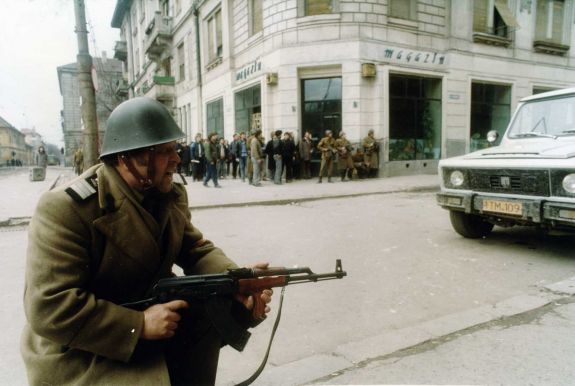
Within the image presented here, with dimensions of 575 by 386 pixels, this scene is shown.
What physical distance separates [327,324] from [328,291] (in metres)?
0.80

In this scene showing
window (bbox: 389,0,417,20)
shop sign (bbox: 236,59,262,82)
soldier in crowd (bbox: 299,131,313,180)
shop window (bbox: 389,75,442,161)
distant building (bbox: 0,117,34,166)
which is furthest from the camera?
distant building (bbox: 0,117,34,166)

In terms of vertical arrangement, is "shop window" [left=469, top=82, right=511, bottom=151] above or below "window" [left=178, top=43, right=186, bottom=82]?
below

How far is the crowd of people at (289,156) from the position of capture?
46.9ft

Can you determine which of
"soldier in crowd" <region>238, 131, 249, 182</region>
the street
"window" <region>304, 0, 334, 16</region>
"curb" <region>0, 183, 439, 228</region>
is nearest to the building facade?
"window" <region>304, 0, 334, 16</region>

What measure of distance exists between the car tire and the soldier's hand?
18.1 ft

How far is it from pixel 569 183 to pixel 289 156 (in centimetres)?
1071

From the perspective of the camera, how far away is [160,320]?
154 cm

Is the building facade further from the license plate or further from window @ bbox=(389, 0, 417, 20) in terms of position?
the license plate

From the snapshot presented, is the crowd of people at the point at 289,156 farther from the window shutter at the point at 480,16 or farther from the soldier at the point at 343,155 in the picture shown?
the window shutter at the point at 480,16

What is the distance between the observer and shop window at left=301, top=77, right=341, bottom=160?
629 inches

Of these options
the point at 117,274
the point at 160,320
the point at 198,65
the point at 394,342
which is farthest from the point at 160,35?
the point at 160,320

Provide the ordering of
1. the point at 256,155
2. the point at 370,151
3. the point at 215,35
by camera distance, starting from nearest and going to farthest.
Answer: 1. the point at 256,155
2. the point at 370,151
3. the point at 215,35

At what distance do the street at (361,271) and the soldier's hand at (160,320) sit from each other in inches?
49.8

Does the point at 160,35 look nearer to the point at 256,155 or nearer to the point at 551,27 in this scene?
the point at 256,155
